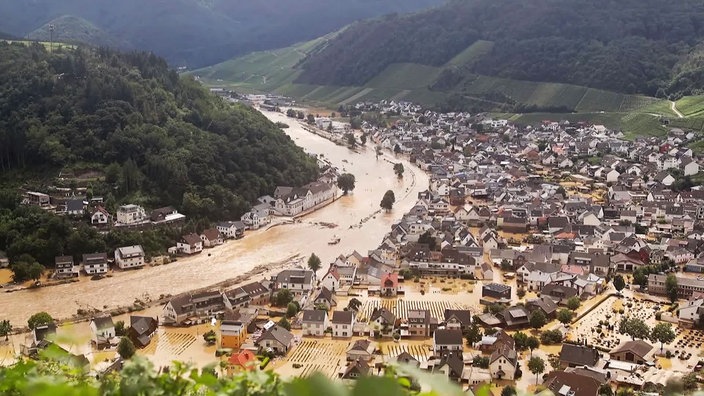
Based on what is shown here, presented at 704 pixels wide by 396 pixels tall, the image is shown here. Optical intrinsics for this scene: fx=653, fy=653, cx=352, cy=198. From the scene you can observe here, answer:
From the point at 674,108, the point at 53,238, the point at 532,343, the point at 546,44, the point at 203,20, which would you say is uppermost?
the point at 546,44

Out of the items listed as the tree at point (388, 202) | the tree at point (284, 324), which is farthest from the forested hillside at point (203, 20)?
the tree at point (284, 324)

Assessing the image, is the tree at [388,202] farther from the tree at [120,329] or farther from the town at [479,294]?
the tree at [120,329]

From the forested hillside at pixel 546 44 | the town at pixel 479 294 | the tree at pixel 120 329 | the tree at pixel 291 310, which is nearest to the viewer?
the town at pixel 479 294

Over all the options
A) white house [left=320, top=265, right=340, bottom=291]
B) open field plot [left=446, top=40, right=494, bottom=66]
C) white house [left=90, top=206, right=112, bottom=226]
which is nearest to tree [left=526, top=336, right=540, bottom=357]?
white house [left=320, top=265, right=340, bottom=291]

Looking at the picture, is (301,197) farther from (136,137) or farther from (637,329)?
(637,329)

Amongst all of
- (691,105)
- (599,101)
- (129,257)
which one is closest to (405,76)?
(599,101)

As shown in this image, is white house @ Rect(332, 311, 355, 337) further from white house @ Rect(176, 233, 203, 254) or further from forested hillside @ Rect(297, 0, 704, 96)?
forested hillside @ Rect(297, 0, 704, 96)
